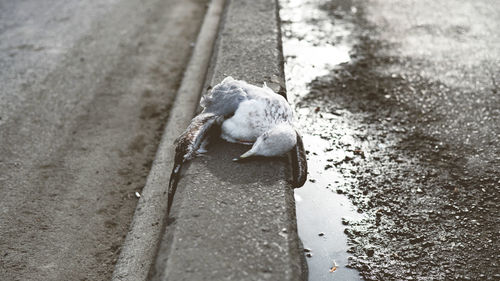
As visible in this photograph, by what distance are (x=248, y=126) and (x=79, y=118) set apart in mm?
1694

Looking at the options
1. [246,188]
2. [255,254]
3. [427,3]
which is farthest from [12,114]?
[427,3]

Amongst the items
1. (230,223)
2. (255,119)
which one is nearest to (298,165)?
(255,119)

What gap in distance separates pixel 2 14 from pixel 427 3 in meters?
5.11

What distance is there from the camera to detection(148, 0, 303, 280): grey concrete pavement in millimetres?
1961

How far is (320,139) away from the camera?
3.26 metres

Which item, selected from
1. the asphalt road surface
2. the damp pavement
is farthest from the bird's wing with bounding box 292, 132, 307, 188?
the asphalt road surface

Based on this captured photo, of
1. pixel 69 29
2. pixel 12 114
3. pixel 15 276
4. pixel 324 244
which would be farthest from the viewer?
pixel 69 29

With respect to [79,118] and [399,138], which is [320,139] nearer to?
[399,138]

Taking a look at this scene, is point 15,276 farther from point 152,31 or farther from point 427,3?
point 427,3

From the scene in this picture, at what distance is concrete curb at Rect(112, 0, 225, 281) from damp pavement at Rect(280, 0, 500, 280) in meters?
0.84

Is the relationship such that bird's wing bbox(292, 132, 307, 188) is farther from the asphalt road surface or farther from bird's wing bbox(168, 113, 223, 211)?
the asphalt road surface

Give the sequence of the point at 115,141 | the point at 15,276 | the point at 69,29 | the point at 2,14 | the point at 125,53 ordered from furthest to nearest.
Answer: the point at 2,14 → the point at 69,29 → the point at 125,53 → the point at 115,141 → the point at 15,276

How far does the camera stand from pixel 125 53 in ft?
15.1

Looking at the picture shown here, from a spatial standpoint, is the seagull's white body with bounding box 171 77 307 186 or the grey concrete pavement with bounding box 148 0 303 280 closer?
the grey concrete pavement with bounding box 148 0 303 280
